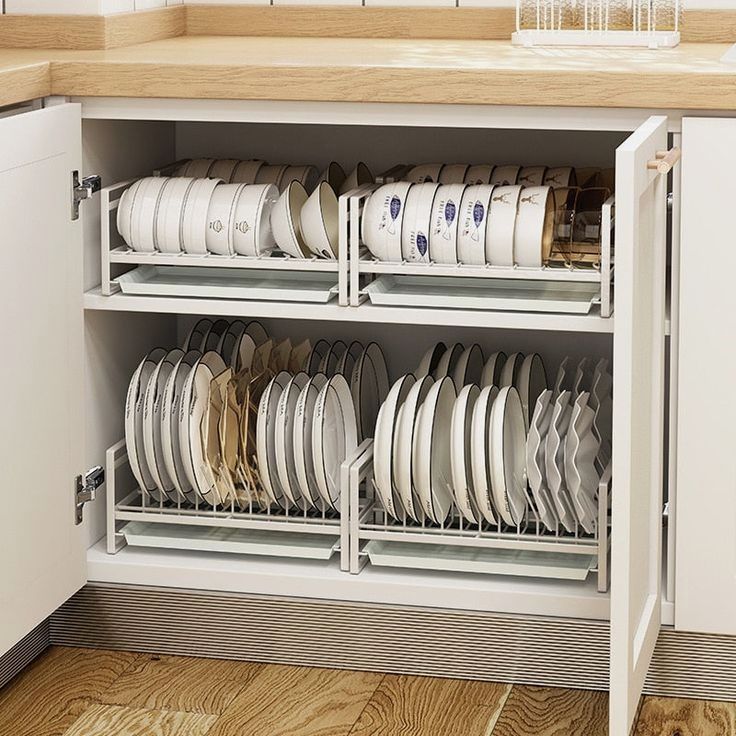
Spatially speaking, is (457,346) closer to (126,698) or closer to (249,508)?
(249,508)

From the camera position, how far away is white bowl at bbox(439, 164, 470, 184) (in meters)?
1.95

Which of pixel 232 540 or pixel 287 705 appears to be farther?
pixel 232 540

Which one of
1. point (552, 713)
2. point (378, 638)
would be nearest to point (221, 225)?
point (378, 638)

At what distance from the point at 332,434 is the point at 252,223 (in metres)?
0.33

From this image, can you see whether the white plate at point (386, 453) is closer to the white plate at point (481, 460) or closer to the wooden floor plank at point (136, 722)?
the white plate at point (481, 460)

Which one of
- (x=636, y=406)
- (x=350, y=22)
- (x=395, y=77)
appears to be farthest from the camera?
(x=350, y=22)

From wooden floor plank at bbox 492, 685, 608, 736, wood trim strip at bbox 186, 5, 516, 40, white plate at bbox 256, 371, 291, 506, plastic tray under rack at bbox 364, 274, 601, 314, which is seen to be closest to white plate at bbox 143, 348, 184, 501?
white plate at bbox 256, 371, 291, 506

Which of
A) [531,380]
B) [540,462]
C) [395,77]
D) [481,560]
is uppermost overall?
[395,77]

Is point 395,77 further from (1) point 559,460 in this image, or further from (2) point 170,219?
(1) point 559,460

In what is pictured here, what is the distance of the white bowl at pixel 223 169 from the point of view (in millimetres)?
2031

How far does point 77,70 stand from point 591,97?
0.66 m

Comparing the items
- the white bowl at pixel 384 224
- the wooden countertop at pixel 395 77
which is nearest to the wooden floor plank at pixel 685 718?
the white bowl at pixel 384 224

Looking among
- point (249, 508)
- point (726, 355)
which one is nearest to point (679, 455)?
point (726, 355)

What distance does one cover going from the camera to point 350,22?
2344 millimetres
